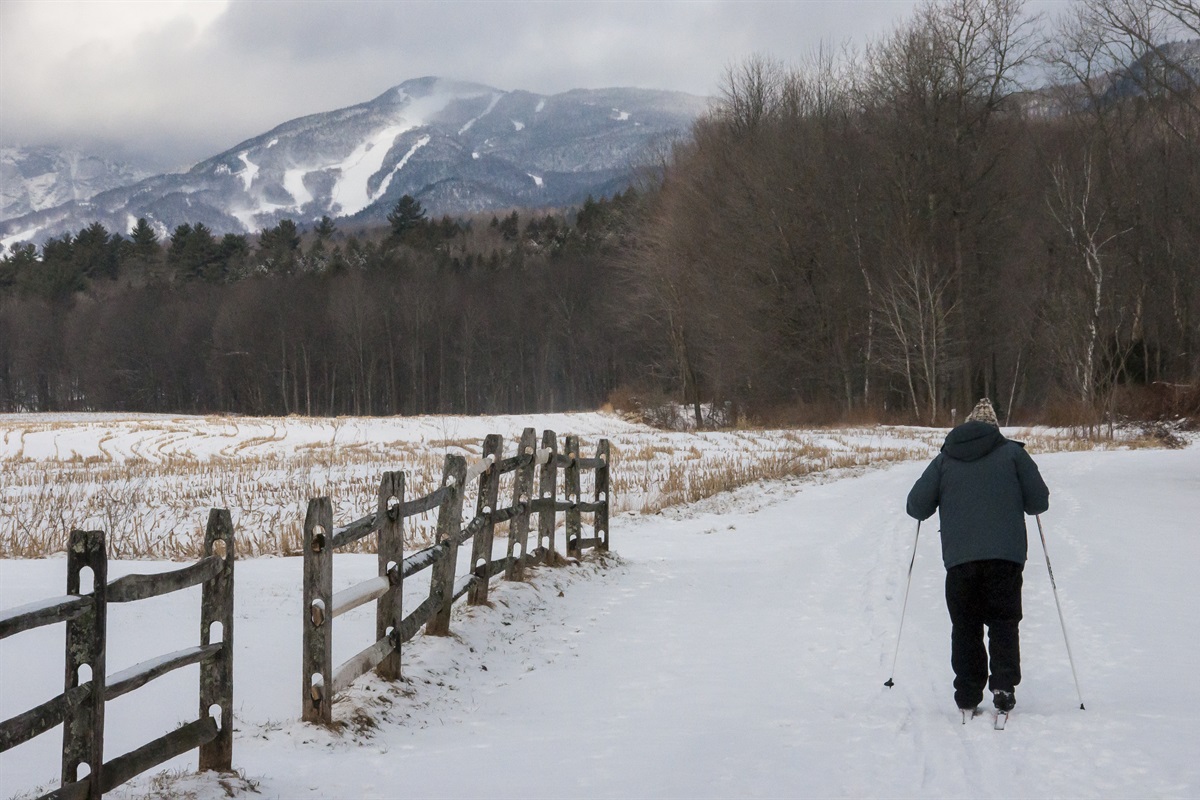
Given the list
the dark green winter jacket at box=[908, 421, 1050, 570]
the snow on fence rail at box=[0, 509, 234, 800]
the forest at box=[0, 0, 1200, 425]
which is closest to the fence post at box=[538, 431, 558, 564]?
the dark green winter jacket at box=[908, 421, 1050, 570]

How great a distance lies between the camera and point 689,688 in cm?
765

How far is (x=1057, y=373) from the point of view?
160 ft

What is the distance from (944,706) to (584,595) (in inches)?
195

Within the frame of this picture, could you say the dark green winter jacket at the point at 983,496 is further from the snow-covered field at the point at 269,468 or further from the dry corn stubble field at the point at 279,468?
the snow-covered field at the point at 269,468

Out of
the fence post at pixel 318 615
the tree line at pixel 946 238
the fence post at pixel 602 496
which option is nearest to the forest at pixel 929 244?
the tree line at pixel 946 238

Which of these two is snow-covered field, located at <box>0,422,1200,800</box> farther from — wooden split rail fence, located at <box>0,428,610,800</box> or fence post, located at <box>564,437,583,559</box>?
fence post, located at <box>564,437,583,559</box>

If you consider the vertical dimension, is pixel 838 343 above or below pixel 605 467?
above

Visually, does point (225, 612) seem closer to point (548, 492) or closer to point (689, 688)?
point (689, 688)

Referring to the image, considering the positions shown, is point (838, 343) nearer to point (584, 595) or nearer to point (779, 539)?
point (779, 539)

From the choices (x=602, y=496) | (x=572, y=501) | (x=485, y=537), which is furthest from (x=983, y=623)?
(x=602, y=496)

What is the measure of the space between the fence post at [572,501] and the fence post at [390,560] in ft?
17.6

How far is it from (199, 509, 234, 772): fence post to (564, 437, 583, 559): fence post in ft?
24.2

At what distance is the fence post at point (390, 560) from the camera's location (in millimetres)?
7141

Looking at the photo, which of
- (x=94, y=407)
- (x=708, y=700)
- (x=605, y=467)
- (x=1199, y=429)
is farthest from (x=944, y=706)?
(x=94, y=407)
